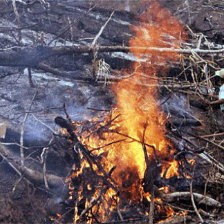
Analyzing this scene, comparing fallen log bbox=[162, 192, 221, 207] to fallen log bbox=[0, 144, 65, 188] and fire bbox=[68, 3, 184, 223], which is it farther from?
fallen log bbox=[0, 144, 65, 188]

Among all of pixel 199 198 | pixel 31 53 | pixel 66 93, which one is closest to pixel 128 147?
pixel 199 198

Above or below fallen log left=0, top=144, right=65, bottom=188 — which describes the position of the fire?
above

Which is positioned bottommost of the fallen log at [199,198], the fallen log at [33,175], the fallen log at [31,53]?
the fallen log at [199,198]

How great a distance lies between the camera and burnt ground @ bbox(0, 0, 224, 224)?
3.34m

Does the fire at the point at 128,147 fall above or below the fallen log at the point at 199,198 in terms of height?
above

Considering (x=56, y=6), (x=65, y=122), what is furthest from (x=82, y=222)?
(x=56, y=6)

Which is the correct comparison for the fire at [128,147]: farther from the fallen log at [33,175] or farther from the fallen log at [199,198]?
the fallen log at [33,175]

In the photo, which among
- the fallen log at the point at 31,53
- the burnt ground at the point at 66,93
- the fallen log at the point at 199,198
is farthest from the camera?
the fallen log at the point at 31,53

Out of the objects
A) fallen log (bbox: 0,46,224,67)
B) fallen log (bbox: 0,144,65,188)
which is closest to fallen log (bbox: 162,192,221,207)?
fallen log (bbox: 0,144,65,188)

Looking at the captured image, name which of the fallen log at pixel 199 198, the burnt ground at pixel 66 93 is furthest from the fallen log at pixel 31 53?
the fallen log at pixel 199 198

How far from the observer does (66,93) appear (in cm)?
468

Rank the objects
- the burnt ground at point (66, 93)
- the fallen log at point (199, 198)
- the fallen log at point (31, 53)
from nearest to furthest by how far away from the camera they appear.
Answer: the fallen log at point (199, 198) < the burnt ground at point (66, 93) < the fallen log at point (31, 53)

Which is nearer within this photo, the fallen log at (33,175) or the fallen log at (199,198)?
the fallen log at (199,198)

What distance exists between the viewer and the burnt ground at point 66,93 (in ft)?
11.0
